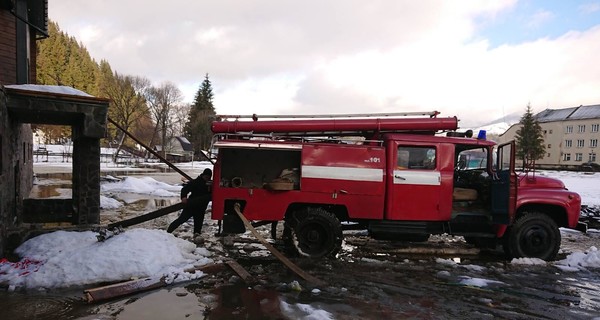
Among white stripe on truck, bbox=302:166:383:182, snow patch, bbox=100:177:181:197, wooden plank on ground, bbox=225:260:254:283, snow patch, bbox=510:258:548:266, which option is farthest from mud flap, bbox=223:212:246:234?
snow patch, bbox=100:177:181:197

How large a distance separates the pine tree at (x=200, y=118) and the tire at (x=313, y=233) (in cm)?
6494

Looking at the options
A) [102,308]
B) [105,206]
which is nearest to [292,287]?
[102,308]

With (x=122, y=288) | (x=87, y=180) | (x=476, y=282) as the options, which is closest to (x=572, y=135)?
(x=476, y=282)

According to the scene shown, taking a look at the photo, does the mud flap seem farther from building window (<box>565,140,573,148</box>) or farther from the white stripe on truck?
building window (<box>565,140,573,148</box>)

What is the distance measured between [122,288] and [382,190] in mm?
4811

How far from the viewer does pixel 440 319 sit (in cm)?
514

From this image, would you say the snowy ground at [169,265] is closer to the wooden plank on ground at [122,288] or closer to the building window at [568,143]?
the wooden plank on ground at [122,288]

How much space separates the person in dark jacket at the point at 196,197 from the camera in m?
9.30

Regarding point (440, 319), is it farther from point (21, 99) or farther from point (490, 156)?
point (21, 99)

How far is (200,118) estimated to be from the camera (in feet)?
234

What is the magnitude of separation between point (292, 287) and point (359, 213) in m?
2.43

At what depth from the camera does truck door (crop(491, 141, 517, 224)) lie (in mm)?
7770

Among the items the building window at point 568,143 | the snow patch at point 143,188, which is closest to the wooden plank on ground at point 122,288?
the snow patch at point 143,188

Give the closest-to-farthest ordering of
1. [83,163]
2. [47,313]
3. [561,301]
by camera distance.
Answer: [47,313]
[561,301]
[83,163]
